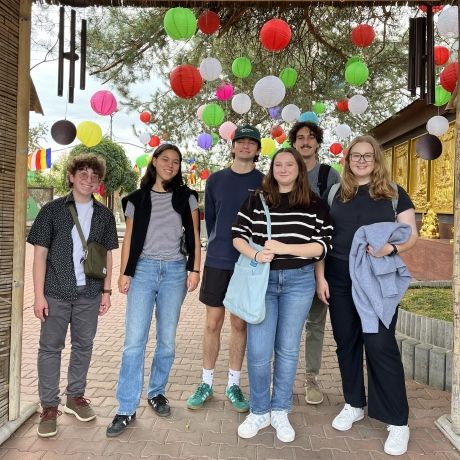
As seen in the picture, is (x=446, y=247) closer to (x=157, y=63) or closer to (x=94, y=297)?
(x=157, y=63)

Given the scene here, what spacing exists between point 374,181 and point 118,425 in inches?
85.6

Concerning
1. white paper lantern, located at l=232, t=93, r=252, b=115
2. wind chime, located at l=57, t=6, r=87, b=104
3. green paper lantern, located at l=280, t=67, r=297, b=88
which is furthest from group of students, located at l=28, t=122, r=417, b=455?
white paper lantern, located at l=232, t=93, r=252, b=115

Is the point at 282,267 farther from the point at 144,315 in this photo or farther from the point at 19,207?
the point at 19,207

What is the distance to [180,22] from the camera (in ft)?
12.4

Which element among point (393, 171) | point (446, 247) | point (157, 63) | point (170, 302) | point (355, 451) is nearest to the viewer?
point (355, 451)

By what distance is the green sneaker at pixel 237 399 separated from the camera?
302 centimetres

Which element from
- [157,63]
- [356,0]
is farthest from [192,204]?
[157,63]

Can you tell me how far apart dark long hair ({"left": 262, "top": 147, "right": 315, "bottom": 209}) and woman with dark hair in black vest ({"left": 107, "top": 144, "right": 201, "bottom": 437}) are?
0.60m

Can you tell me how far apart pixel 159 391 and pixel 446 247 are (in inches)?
232

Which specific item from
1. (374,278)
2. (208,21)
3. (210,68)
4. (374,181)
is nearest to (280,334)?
(374,278)

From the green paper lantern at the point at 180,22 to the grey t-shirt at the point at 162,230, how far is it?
1721 millimetres

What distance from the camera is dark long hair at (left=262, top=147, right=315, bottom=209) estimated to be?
259 cm

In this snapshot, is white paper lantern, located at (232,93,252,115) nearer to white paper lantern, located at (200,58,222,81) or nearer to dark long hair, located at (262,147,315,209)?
white paper lantern, located at (200,58,222,81)

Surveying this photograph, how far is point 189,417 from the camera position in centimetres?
294
